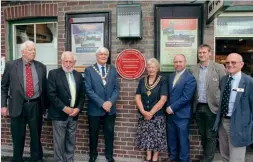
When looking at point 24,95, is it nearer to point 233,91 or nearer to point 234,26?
point 233,91

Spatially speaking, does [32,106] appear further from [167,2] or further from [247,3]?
[247,3]

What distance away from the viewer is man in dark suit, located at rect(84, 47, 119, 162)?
14.9 ft

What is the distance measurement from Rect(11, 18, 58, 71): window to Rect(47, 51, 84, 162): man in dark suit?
1.15 m

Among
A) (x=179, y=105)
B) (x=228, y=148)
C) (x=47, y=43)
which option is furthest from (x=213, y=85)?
(x=47, y=43)

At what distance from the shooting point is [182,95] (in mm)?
4418

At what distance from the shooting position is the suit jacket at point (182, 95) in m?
4.36

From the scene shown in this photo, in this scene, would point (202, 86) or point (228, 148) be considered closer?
point (228, 148)

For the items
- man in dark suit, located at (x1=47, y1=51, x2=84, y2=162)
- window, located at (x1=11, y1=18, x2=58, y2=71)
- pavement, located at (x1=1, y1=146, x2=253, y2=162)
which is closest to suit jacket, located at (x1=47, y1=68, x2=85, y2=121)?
man in dark suit, located at (x1=47, y1=51, x2=84, y2=162)

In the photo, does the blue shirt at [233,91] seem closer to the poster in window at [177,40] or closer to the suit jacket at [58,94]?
the poster in window at [177,40]

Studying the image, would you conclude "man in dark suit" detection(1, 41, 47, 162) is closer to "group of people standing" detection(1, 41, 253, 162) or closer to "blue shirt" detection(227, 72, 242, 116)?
"group of people standing" detection(1, 41, 253, 162)

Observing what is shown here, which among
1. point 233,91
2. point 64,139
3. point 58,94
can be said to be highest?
point 233,91

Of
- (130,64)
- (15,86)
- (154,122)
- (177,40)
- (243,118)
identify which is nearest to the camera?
(243,118)

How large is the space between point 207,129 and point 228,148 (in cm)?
53

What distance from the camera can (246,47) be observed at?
16.8 feet
